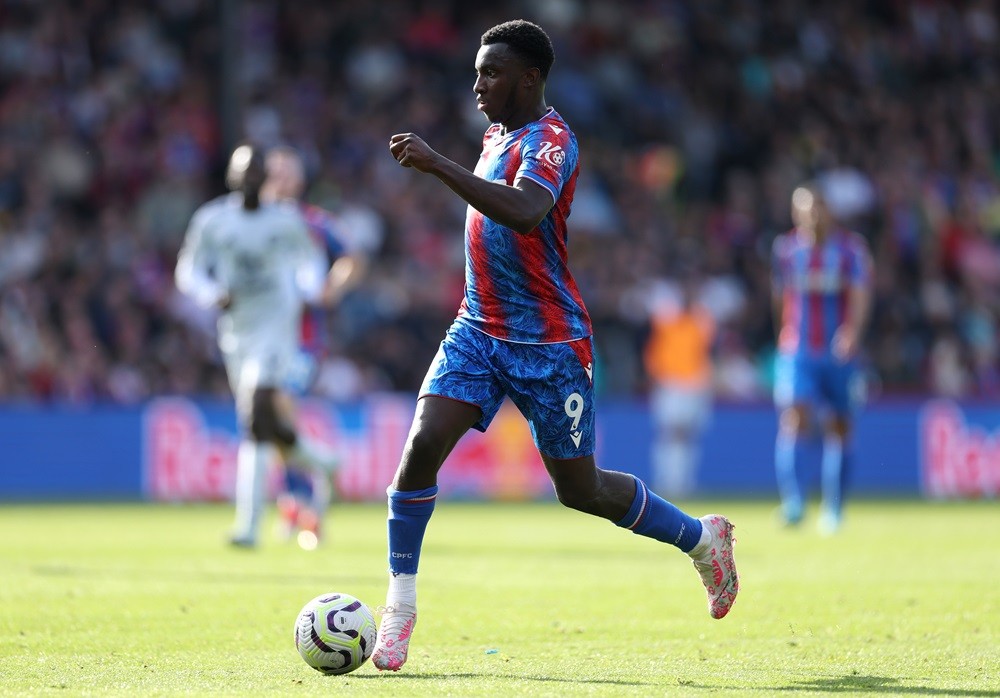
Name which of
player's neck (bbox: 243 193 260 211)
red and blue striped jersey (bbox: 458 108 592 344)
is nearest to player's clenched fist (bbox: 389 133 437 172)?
red and blue striped jersey (bbox: 458 108 592 344)

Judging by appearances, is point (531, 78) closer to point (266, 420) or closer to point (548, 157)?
point (548, 157)

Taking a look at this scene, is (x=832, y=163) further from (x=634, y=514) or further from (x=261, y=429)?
(x=634, y=514)

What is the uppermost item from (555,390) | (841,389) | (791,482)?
(841,389)

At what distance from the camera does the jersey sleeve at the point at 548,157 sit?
19.4 ft

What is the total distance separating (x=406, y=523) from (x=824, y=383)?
769 cm

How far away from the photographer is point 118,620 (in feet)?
23.8

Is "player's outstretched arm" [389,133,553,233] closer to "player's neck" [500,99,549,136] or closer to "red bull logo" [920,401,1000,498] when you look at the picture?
"player's neck" [500,99,549,136]

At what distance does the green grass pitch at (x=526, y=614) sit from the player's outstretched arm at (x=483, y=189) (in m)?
1.60

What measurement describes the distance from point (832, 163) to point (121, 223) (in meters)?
10.0

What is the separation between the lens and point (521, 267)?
6203 millimetres

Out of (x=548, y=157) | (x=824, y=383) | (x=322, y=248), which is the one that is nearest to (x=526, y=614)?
(x=548, y=157)

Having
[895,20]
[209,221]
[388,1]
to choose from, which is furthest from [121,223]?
[895,20]

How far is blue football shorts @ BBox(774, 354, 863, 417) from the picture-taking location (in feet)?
43.0

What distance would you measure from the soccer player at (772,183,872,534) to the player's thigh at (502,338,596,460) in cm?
711
